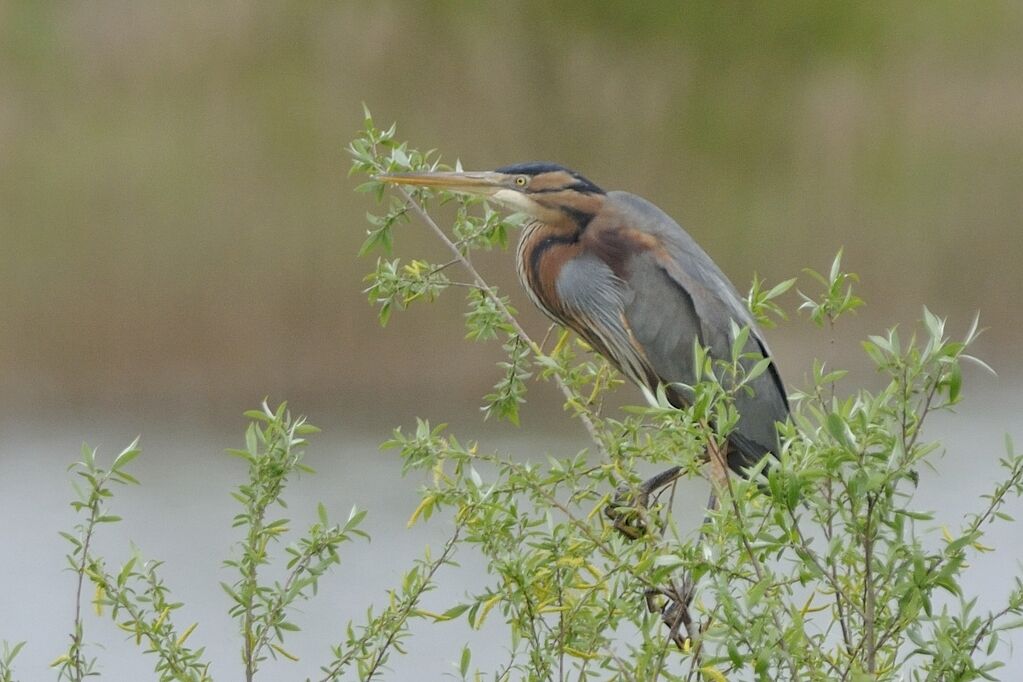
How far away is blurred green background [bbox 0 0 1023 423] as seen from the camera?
2148 mm

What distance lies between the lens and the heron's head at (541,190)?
1213 millimetres

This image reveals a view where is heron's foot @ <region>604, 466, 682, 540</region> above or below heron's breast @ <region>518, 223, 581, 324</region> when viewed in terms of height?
below

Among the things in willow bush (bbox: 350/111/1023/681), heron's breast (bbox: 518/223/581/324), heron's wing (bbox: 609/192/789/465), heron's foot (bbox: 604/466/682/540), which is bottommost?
willow bush (bbox: 350/111/1023/681)

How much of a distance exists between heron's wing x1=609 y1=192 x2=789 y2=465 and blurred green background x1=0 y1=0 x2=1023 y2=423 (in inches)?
28.1

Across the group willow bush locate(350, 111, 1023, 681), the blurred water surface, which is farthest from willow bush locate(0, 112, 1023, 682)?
the blurred water surface

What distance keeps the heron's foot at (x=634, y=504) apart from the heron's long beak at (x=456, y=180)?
31cm

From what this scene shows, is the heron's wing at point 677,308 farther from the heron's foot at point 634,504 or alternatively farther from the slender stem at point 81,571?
the slender stem at point 81,571

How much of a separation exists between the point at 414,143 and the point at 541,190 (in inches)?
41.5

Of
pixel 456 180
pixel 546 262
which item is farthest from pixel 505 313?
pixel 546 262

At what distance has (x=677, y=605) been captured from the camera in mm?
1007

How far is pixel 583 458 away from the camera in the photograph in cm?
88

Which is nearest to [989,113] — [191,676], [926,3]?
[926,3]

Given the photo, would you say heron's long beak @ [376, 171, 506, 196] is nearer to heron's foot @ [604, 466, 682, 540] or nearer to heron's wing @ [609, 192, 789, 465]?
heron's wing @ [609, 192, 789, 465]

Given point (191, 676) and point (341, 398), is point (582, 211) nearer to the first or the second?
point (191, 676)
